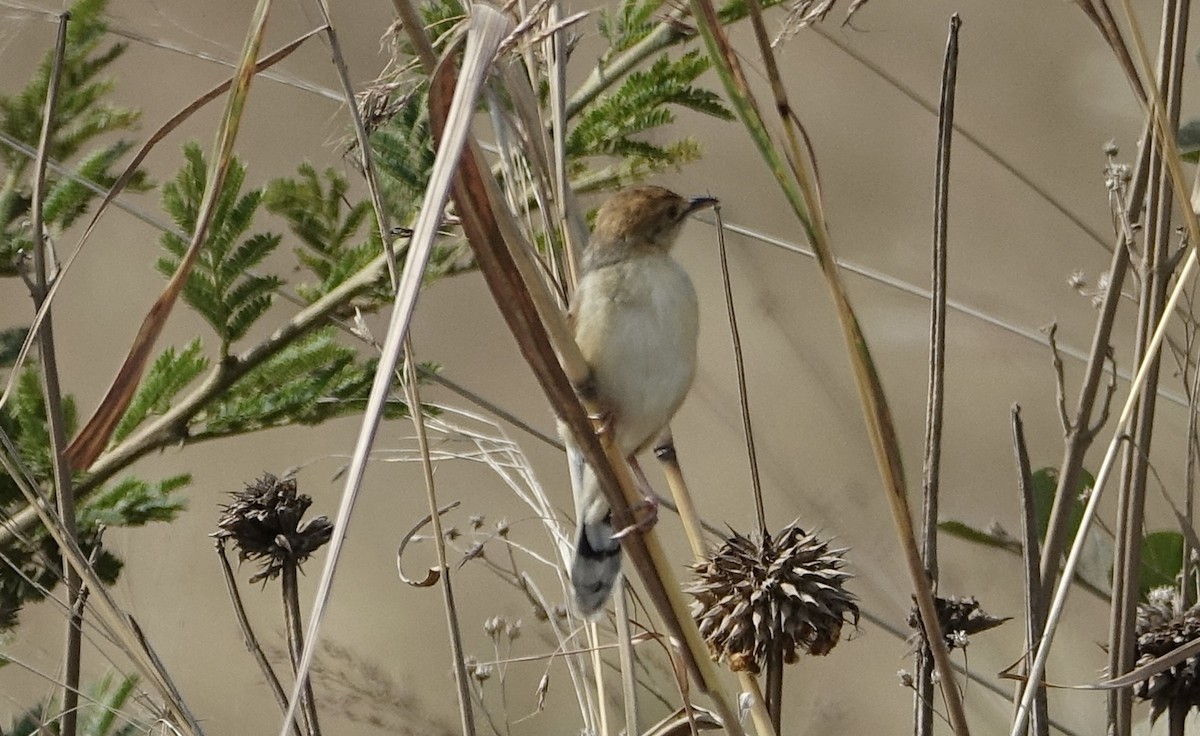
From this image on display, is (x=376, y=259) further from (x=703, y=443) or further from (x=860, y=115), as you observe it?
(x=860, y=115)

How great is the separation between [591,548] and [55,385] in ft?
2.12

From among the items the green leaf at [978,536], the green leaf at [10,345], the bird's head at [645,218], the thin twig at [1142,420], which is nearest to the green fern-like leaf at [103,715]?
the green leaf at [10,345]

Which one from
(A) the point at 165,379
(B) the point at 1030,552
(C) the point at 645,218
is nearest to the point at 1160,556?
(B) the point at 1030,552

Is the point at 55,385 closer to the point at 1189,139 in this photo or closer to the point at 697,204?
the point at 697,204

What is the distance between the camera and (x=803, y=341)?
116 inches

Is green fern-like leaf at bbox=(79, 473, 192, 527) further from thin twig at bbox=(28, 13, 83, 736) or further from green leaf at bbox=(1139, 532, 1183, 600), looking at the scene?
green leaf at bbox=(1139, 532, 1183, 600)

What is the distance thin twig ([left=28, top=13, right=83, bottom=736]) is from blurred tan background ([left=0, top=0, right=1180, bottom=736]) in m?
1.44

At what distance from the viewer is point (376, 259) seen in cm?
189

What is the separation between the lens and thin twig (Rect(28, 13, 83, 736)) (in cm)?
107

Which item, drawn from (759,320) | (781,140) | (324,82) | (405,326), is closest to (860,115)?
(759,320)

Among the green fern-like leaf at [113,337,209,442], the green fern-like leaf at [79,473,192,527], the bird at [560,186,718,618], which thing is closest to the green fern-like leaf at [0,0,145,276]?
the green fern-like leaf at [113,337,209,442]

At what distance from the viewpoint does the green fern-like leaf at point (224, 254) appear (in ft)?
5.99

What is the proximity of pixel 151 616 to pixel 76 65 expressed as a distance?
1.47 metres

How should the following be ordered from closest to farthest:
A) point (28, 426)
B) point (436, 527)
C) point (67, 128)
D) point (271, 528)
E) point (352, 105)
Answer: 1. point (352, 105)
2. point (436, 527)
3. point (271, 528)
4. point (28, 426)
5. point (67, 128)
